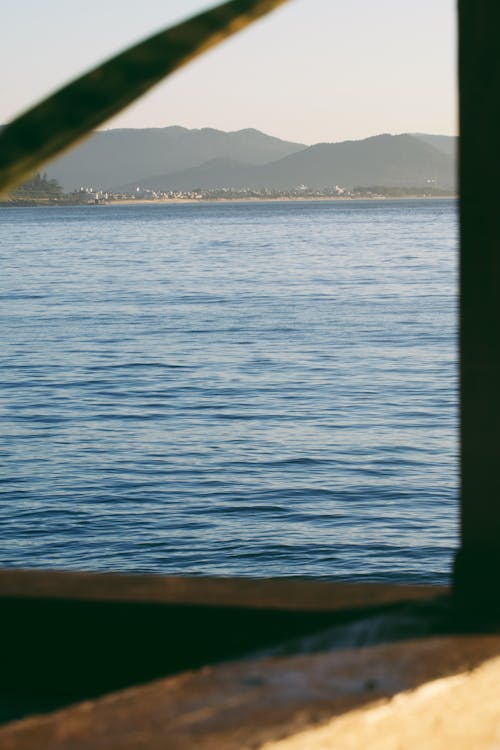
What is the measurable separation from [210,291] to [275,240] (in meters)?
54.5

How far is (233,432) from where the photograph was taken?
76.6ft

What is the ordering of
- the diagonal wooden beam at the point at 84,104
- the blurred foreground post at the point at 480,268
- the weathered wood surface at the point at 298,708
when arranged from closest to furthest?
the diagonal wooden beam at the point at 84,104, the weathered wood surface at the point at 298,708, the blurred foreground post at the point at 480,268

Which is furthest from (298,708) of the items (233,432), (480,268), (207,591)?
(233,432)

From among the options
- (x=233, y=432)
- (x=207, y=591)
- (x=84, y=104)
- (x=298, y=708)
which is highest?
(x=84, y=104)

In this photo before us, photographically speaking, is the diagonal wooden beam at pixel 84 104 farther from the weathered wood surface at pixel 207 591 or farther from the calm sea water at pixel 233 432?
the calm sea water at pixel 233 432

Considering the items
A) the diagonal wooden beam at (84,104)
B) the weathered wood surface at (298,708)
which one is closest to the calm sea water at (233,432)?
the weathered wood surface at (298,708)

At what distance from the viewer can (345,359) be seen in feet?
108

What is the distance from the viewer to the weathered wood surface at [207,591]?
2.17 metres

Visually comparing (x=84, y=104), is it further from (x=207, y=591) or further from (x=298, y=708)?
(x=207, y=591)

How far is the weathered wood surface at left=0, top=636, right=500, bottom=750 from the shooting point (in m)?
1.35

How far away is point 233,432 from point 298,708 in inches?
864

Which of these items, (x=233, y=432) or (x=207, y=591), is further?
(x=233, y=432)

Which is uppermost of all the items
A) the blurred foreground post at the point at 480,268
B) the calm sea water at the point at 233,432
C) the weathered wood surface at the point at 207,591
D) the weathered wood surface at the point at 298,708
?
the blurred foreground post at the point at 480,268

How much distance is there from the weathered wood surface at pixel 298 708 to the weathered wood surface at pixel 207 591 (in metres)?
0.50
